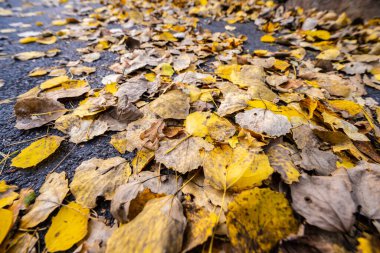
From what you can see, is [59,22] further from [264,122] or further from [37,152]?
[264,122]

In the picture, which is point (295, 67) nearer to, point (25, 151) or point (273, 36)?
point (273, 36)

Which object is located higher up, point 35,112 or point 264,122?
point 264,122

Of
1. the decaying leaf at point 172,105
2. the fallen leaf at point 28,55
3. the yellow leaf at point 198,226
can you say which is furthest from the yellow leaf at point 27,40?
the yellow leaf at point 198,226

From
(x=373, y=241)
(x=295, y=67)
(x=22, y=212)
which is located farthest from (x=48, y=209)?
(x=295, y=67)

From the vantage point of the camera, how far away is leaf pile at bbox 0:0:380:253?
0.47 m

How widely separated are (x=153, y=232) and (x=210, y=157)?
10.3 inches

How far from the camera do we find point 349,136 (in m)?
0.71

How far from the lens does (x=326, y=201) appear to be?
49 centimetres

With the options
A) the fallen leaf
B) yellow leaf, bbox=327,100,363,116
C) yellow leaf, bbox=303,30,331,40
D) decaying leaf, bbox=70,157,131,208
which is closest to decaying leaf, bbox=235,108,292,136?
yellow leaf, bbox=327,100,363,116

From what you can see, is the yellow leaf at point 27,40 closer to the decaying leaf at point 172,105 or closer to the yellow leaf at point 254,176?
the decaying leaf at point 172,105

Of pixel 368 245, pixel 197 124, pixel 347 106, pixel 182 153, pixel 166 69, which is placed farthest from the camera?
pixel 166 69

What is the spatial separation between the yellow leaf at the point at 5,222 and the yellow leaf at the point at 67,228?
0.09m

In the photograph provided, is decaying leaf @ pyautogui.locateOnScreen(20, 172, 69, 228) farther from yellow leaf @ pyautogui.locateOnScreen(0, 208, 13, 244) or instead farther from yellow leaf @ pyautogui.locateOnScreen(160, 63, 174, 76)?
yellow leaf @ pyautogui.locateOnScreen(160, 63, 174, 76)

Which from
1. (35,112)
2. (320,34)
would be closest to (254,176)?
(35,112)
